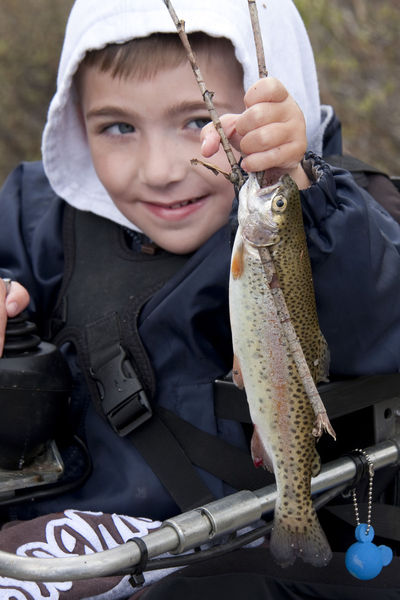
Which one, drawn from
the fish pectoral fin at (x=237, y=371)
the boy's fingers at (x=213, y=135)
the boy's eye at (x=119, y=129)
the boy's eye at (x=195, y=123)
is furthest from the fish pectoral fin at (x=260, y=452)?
the boy's eye at (x=119, y=129)

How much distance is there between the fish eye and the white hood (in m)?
0.84

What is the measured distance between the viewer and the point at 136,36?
231cm

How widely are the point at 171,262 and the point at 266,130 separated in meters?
0.96

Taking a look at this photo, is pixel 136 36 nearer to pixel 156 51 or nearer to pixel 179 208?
pixel 156 51

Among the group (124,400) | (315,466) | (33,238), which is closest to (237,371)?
(315,466)

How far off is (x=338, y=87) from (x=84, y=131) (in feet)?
10.5

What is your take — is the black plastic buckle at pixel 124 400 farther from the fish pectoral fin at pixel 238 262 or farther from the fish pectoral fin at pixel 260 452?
the fish pectoral fin at pixel 238 262

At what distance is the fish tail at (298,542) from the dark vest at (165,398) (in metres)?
0.45

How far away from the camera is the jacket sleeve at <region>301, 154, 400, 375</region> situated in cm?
202

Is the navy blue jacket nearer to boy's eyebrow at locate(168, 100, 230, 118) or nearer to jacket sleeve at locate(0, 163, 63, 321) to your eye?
jacket sleeve at locate(0, 163, 63, 321)

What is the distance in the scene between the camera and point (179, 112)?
7.55 feet

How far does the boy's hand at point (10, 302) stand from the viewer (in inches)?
88.3

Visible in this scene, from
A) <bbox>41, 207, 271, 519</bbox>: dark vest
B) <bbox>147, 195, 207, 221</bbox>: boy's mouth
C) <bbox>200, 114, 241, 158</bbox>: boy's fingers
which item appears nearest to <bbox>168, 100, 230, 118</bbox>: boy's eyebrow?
<bbox>147, 195, 207, 221</bbox>: boy's mouth

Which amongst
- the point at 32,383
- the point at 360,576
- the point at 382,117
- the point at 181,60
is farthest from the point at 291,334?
the point at 382,117
